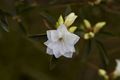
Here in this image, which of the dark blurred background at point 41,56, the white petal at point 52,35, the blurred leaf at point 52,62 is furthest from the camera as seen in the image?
the dark blurred background at point 41,56

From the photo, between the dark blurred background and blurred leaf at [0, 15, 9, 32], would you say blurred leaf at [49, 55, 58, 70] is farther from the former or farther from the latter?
the dark blurred background

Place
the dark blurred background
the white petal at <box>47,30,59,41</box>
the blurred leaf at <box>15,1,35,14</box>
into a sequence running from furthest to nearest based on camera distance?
the dark blurred background, the blurred leaf at <box>15,1,35,14</box>, the white petal at <box>47,30,59,41</box>

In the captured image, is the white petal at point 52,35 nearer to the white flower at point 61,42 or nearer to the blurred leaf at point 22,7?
the white flower at point 61,42

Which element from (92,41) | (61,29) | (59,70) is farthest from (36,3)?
(59,70)

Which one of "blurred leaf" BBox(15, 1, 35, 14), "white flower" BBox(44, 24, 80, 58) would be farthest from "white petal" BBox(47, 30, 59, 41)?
"blurred leaf" BBox(15, 1, 35, 14)

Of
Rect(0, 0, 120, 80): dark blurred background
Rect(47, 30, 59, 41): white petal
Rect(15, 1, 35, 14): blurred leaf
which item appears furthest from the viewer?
Rect(0, 0, 120, 80): dark blurred background

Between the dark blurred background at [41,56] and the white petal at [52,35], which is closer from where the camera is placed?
the white petal at [52,35]

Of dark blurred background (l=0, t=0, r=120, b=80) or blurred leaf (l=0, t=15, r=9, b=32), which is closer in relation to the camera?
blurred leaf (l=0, t=15, r=9, b=32)

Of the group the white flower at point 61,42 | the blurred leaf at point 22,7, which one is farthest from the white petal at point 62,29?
the blurred leaf at point 22,7

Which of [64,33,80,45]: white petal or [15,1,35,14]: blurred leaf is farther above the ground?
[64,33,80,45]: white petal
